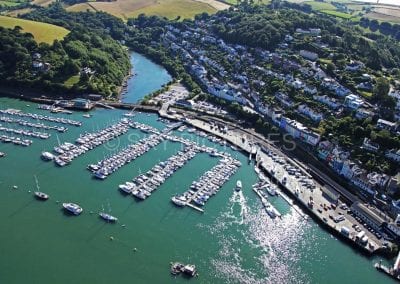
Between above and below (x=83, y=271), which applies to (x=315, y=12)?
above

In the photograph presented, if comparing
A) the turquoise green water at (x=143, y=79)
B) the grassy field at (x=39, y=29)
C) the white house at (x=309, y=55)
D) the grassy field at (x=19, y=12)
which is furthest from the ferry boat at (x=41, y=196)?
the grassy field at (x=19, y=12)

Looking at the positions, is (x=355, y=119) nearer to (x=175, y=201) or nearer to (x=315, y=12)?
(x=175, y=201)

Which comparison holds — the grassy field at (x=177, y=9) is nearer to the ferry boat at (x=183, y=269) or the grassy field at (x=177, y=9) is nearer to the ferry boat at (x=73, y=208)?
the ferry boat at (x=73, y=208)

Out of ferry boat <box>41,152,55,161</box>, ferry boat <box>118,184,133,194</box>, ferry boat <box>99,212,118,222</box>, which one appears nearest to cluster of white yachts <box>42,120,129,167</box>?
ferry boat <box>41,152,55,161</box>

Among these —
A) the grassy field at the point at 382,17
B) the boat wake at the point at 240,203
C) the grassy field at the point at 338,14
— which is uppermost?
the grassy field at the point at 382,17

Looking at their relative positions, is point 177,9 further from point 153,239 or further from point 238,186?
point 153,239

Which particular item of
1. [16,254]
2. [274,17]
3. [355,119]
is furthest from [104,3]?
[16,254]
